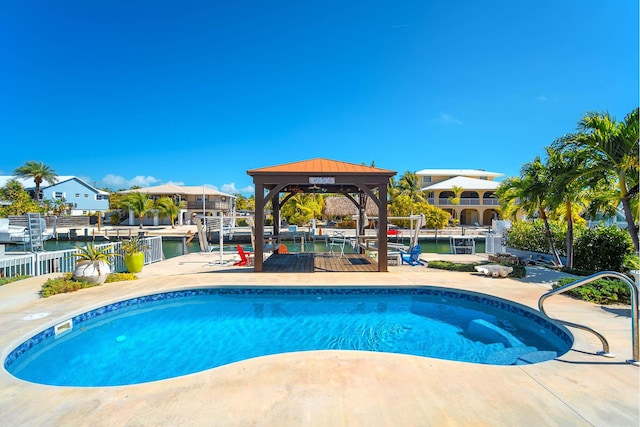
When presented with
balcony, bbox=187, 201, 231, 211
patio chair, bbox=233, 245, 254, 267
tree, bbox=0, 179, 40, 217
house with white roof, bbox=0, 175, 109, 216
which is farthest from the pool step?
house with white roof, bbox=0, 175, 109, 216

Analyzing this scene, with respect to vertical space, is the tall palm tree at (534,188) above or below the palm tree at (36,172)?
below

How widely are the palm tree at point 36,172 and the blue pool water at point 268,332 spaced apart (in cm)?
4628

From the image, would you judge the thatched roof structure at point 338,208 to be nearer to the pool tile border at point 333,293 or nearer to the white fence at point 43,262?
the white fence at point 43,262

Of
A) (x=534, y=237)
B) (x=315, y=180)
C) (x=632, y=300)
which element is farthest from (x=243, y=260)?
(x=534, y=237)

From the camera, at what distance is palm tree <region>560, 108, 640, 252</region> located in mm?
7258

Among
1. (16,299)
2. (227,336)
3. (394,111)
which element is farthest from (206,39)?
(227,336)

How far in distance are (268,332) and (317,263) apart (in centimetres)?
511

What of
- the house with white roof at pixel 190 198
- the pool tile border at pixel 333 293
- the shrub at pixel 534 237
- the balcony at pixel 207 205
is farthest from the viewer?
the balcony at pixel 207 205

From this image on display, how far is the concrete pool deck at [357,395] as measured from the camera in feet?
8.63

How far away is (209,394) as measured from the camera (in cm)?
302

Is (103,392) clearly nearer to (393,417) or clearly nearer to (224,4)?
(393,417)

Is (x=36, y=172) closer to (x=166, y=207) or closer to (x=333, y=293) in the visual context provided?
(x=166, y=207)

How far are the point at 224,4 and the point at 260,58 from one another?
4.63m

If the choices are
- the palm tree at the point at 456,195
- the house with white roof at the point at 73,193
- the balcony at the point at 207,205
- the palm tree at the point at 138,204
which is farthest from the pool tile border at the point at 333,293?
the house with white roof at the point at 73,193
